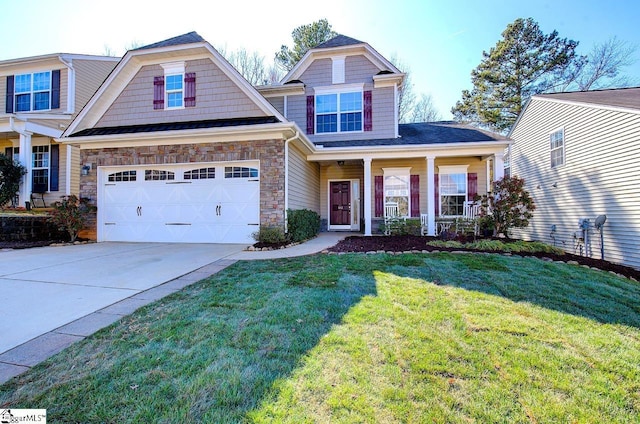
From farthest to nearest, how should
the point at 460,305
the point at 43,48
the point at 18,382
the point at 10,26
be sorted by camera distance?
A: the point at 43,48, the point at 10,26, the point at 460,305, the point at 18,382

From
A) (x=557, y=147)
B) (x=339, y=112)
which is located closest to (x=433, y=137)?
(x=339, y=112)

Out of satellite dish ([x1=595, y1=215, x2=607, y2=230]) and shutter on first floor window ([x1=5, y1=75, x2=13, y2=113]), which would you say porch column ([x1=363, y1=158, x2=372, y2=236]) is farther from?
shutter on first floor window ([x1=5, y1=75, x2=13, y2=113])

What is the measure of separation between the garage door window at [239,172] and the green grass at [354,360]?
4939 mm

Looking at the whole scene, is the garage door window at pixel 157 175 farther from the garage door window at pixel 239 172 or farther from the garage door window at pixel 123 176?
the garage door window at pixel 239 172

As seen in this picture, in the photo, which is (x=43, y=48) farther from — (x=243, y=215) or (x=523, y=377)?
(x=523, y=377)

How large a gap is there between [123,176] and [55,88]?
782 cm

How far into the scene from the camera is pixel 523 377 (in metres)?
2.10

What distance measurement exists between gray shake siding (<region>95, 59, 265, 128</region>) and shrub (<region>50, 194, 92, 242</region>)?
268 cm

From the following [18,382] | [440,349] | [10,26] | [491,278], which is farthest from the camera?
[10,26]

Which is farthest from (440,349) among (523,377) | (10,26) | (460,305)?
(10,26)

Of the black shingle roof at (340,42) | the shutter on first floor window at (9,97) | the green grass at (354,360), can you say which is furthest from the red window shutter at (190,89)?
the shutter on first floor window at (9,97)

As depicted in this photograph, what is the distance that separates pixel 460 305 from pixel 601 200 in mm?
7413

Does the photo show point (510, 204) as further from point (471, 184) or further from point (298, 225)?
point (298, 225)

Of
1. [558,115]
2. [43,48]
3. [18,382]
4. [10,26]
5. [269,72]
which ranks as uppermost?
[269,72]
